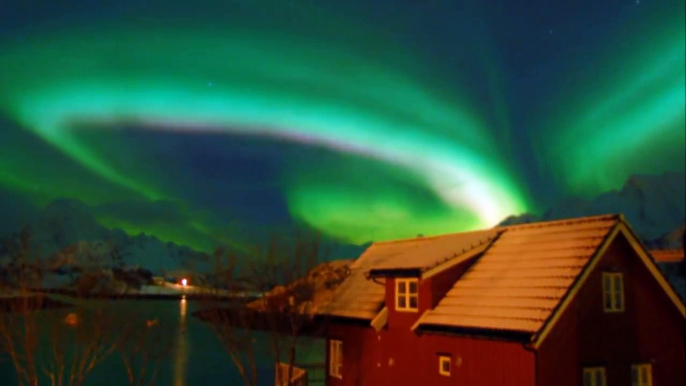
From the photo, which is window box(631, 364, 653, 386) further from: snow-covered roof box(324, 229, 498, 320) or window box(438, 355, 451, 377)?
snow-covered roof box(324, 229, 498, 320)

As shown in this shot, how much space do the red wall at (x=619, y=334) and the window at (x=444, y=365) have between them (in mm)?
3986

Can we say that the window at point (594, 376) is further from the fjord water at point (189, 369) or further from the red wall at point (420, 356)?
the fjord water at point (189, 369)

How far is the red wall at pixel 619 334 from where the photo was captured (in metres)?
19.4

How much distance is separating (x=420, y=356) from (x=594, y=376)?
5968 mm

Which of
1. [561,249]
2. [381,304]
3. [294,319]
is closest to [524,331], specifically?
[561,249]

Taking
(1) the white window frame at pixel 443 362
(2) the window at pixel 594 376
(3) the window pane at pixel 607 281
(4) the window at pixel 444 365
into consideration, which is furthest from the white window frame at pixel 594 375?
(4) the window at pixel 444 365

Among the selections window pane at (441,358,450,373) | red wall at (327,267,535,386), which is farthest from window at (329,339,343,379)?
window pane at (441,358,450,373)

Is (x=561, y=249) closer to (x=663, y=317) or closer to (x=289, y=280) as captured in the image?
(x=663, y=317)

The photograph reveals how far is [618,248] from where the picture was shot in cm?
2158

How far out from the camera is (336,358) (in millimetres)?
28891

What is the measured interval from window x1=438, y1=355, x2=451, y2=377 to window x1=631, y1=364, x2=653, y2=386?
19.4 feet

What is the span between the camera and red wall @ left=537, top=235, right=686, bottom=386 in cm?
1939

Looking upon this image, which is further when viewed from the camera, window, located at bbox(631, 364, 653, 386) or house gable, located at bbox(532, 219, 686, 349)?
window, located at bbox(631, 364, 653, 386)

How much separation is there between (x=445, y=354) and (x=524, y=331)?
411cm
